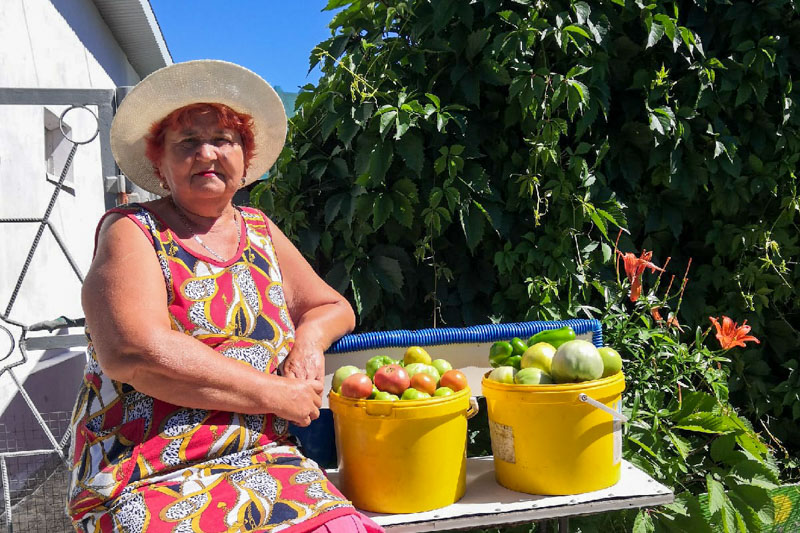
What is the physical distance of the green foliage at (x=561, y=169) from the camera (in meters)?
2.47

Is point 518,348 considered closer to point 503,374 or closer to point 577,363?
point 503,374

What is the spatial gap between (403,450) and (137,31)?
8.56 meters

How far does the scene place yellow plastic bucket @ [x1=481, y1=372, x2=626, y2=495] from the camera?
1819mm

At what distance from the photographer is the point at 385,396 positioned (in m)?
1.77

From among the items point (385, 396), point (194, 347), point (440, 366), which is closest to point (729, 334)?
point (440, 366)

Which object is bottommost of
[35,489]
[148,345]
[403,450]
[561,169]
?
[35,489]

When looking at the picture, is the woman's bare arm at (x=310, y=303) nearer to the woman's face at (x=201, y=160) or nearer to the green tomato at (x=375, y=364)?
the green tomato at (x=375, y=364)

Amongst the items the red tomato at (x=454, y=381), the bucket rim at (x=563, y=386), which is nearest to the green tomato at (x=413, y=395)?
the red tomato at (x=454, y=381)

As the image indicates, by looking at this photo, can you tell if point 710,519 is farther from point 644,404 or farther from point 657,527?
point 644,404

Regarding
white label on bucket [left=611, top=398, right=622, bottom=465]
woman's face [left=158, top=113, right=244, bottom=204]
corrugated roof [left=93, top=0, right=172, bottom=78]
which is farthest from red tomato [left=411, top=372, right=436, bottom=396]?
corrugated roof [left=93, top=0, right=172, bottom=78]

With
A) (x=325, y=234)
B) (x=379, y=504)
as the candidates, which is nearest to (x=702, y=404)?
(x=379, y=504)

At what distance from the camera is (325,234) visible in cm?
262

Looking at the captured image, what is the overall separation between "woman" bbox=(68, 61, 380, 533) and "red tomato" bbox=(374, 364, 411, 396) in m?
0.18

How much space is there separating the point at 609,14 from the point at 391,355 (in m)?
1.54
